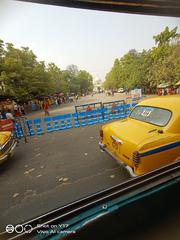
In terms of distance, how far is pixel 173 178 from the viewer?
6.82 ft

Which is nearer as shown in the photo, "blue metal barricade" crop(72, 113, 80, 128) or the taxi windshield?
the taxi windshield

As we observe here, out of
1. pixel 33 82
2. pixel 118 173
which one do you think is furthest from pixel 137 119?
pixel 33 82

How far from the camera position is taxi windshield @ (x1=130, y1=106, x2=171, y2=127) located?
3.17 m

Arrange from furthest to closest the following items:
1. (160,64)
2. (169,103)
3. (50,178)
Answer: (160,64) < (50,178) < (169,103)

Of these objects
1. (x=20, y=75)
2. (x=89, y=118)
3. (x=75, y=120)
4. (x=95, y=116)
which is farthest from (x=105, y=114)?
(x=20, y=75)

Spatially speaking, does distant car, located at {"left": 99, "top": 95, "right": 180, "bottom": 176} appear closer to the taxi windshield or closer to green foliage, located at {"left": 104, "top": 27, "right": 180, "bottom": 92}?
the taxi windshield

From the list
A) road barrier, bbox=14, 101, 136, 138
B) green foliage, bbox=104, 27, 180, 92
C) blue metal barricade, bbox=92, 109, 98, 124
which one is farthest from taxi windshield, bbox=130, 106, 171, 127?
green foliage, bbox=104, 27, 180, 92

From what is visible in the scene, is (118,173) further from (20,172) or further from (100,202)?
(20,172)

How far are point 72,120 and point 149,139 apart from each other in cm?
755

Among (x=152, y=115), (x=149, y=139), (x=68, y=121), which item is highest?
(x=152, y=115)

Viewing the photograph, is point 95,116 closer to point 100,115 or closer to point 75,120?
point 100,115

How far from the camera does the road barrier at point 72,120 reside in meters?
8.75

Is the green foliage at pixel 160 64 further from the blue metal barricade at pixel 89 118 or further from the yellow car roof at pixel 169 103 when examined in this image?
the yellow car roof at pixel 169 103

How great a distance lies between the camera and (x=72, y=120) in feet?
32.8
